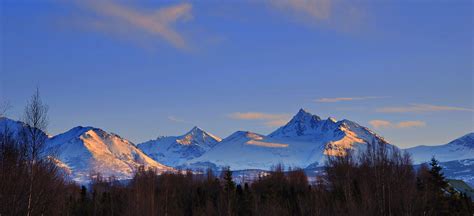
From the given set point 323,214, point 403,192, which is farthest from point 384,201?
point 323,214

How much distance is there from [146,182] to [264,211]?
1600 cm

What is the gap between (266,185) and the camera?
9356cm

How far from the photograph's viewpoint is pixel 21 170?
24.1 metres

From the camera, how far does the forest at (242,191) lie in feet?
81.0

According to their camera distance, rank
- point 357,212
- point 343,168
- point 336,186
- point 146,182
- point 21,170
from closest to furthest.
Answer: point 21,170, point 357,212, point 146,182, point 336,186, point 343,168

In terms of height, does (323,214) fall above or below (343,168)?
below

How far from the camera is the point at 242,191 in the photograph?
2943 inches

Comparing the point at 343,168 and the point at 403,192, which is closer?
the point at 403,192

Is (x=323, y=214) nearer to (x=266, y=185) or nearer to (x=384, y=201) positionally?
(x=384, y=201)

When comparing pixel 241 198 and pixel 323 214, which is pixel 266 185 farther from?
pixel 323 214

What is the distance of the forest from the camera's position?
24688mm

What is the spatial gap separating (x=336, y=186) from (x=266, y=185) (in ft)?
85.6

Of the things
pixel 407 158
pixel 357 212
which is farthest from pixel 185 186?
pixel 357 212

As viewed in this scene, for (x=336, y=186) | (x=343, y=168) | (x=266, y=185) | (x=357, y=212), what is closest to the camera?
(x=357, y=212)
